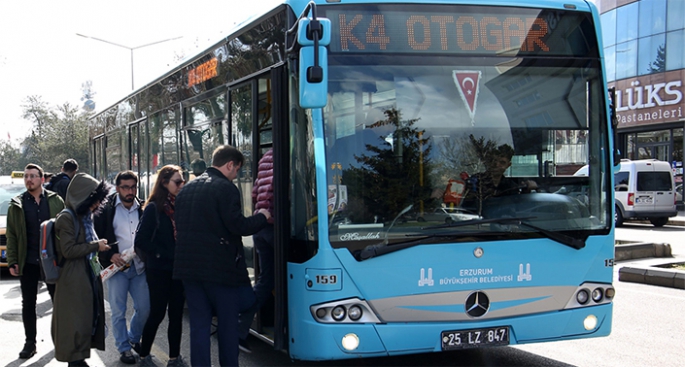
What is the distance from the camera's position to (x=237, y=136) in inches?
260

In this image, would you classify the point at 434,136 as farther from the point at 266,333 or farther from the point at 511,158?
the point at 266,333

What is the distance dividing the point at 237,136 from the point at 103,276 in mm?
1694

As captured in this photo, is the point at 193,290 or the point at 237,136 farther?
the point at 237,136

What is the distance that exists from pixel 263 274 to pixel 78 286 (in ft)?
4.76

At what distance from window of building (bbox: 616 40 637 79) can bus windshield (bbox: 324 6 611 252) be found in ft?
88.2

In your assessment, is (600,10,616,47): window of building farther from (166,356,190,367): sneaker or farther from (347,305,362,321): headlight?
(347,305,362,321): headlight

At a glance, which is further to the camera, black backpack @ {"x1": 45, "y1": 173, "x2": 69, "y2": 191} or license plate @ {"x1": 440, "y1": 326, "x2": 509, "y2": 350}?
black backpack @ {"x1": 45, "y1": 173, "x2": 69, "y2": 191}

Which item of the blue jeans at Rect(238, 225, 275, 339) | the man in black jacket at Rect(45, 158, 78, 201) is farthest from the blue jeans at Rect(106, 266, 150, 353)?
the man in black jacket at Rect(45, 158, 78, 201)

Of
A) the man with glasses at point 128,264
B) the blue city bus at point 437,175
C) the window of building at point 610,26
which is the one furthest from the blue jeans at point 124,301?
the window of building at point 610,26

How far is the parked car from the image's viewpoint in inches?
205

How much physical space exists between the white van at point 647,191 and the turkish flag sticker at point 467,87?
61.0 ft

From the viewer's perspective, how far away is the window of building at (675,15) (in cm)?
2816

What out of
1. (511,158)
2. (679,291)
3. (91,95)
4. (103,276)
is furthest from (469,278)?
(91,95)

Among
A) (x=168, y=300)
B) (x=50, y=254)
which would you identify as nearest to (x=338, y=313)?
(x=168, y=300)
